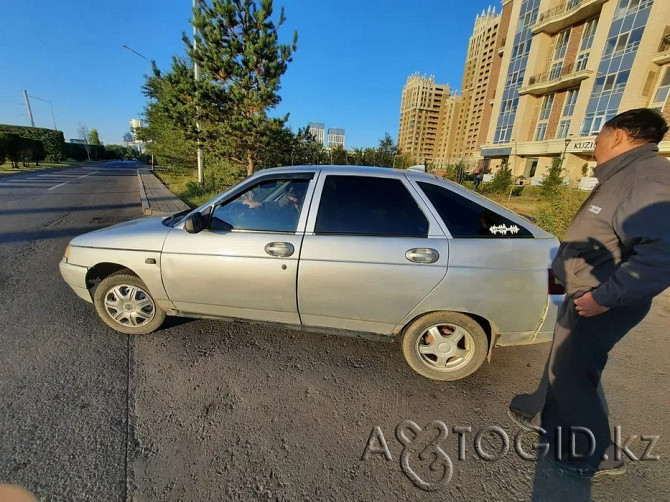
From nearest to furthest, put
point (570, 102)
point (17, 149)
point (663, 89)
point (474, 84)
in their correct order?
1. point (17, 149)
2. point (663, 89)
3. point (570, 102)
4. point (474, 84)

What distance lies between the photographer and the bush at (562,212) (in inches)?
253

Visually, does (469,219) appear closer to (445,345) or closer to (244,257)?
(445,345)

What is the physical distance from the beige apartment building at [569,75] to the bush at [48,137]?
5519 centimetres

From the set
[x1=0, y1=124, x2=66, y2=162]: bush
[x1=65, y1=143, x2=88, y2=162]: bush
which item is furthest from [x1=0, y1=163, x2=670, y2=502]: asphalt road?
[x1=65, y1=143, x2=88, y2=162]: bush

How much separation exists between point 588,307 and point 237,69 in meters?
12.7

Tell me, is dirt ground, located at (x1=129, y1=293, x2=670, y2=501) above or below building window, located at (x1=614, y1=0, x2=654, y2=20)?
below

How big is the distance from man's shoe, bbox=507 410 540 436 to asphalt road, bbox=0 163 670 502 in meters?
0.06

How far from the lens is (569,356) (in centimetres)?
179

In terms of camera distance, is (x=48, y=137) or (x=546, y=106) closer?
(x=546, y=106)

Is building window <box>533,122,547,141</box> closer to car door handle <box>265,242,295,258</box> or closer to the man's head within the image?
the man's head

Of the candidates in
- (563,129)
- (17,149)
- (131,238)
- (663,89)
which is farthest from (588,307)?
(563,129)

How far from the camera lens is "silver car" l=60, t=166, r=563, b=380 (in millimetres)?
2242

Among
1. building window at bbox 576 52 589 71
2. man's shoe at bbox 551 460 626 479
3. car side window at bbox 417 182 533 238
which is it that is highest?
building window at bbox 576 52 589 71

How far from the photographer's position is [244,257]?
245cm
